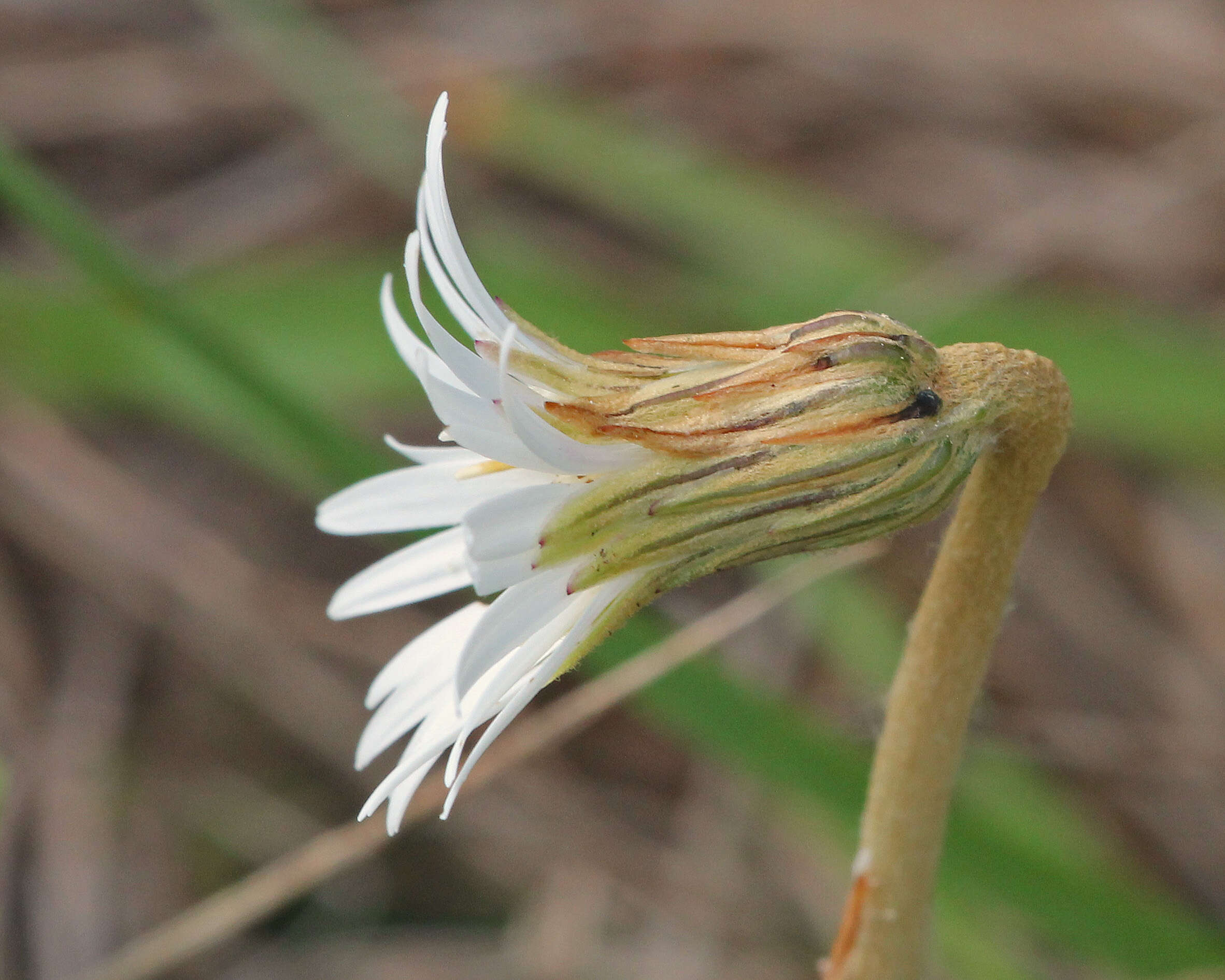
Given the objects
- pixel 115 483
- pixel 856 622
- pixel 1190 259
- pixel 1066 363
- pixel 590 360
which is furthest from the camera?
pixel 1190 259

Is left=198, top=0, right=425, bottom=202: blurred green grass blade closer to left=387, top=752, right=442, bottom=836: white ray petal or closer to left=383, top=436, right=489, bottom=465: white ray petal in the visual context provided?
left=383, top=436, right=489, bottom=465: white ray petal

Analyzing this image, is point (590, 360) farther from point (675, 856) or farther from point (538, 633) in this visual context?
point (675, 856)

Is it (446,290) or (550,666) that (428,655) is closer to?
(550,666)

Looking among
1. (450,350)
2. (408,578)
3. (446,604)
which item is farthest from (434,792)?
(446,604)

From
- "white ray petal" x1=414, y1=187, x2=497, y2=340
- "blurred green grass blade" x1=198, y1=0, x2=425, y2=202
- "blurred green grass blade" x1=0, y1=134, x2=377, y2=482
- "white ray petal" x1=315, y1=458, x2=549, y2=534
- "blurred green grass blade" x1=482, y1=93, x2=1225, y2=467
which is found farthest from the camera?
"blurred green grass blade" x1=198, y1=0, x2=425, y2=202

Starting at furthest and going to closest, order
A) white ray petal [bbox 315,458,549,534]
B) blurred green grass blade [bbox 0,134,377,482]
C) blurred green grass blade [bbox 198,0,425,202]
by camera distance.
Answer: blurred green grass blade [bbox 198,0,425,202] < blurred green grass blade [bbox 0,134,377,482] < white ray petal [bbox 315,458,549,534]

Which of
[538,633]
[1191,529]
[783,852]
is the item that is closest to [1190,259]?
[1191,529]

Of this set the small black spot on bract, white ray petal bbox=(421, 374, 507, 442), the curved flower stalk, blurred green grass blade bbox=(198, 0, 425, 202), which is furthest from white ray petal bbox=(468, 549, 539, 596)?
blurred green grass blade bbox=(198, 0, 425, 202)
